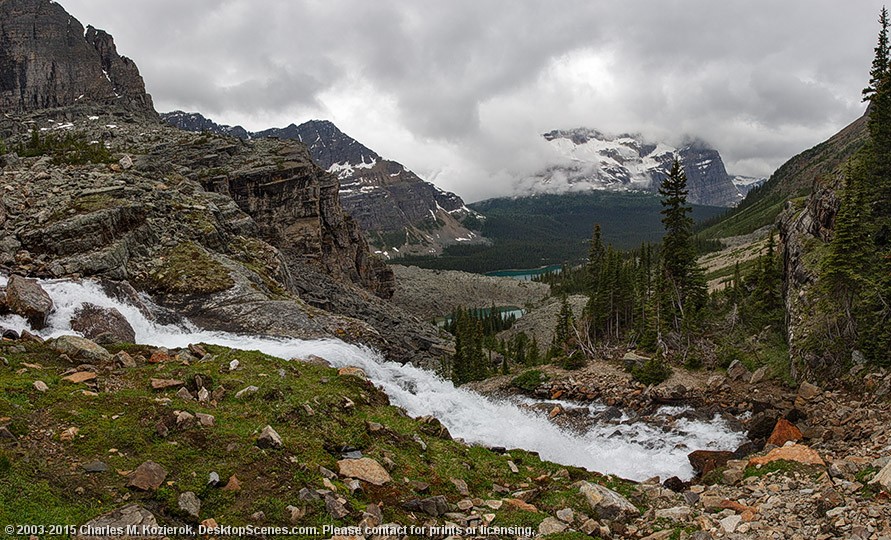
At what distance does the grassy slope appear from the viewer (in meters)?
10.8

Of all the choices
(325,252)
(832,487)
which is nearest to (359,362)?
(832,487)

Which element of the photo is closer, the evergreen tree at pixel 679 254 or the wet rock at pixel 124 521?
the wet rock at pixel 124 521

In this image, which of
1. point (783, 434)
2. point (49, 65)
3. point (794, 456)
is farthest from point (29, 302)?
point (49, 65)

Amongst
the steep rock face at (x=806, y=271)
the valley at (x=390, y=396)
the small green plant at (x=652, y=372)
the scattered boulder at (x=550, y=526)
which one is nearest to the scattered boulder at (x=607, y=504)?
the valley at (x=390, y=396)

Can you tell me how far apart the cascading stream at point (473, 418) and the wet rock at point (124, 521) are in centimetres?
1496

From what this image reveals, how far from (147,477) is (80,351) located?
10381mm

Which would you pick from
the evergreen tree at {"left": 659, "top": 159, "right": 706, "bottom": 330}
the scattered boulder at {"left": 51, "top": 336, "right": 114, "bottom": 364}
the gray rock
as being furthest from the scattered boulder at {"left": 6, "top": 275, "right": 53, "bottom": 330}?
the evergreen tree at {"left": 659, "top": 159, "right": 706, "bottom": 330}

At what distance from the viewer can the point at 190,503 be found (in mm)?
11102

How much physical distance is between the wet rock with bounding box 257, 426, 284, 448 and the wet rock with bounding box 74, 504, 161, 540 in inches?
146

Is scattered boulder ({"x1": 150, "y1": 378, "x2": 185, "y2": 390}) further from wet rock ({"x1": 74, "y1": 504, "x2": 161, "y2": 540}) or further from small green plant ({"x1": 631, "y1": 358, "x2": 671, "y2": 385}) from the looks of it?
small green plant ({"x1": 631, "y1": 358, "x2": 671, "y2": 385})

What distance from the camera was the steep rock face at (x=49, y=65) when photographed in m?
143

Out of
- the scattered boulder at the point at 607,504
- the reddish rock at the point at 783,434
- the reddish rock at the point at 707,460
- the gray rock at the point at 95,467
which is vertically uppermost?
the gray rock at the point at 95,467

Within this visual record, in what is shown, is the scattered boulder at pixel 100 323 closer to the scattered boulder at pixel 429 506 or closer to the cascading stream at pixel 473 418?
the cascading stream at pixel 473 418

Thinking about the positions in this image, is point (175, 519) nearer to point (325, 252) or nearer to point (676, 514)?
point (676, 514)
